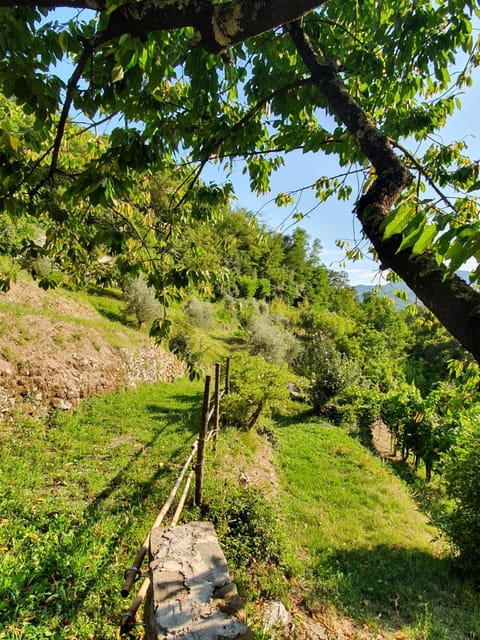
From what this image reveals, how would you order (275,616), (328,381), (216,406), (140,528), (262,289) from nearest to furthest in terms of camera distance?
(275,616), (140,528), (216,406), (328,381), (262,289)

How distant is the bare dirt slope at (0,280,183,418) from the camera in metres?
6.05

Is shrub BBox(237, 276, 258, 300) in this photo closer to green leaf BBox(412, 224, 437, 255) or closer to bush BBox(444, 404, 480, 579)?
bush BBox(444, 404, 480, 579)

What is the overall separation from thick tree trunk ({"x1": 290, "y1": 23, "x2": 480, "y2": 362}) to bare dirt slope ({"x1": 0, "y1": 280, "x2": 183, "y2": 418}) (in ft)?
21.4

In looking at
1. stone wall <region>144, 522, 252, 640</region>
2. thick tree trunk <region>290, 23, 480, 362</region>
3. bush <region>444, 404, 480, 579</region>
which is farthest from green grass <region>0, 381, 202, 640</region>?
bush <region>444, 404, 480, 579</region>

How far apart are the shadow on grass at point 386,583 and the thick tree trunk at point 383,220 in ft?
14.0

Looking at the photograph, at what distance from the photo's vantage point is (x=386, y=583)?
433 centimetres

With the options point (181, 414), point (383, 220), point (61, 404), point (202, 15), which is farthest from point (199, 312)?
point (383, 220)

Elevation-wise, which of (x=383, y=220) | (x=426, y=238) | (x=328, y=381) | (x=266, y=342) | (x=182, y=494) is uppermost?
(x=383, y=220)

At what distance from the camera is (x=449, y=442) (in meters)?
8.56

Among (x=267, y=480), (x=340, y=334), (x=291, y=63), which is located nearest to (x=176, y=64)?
(x=291, y=63)

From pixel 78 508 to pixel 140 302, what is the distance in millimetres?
A: 9415

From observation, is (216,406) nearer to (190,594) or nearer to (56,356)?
(56,356)

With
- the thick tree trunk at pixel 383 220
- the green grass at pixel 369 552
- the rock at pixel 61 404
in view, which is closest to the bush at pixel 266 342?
the green grass at pixel 369 552

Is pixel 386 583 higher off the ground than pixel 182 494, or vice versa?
pixel 182 494
